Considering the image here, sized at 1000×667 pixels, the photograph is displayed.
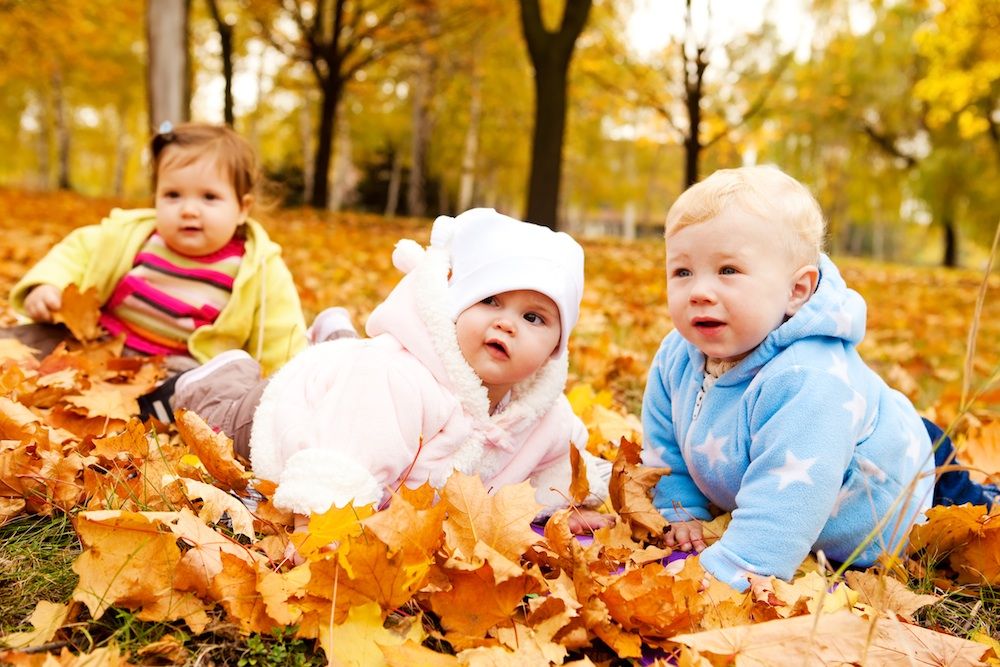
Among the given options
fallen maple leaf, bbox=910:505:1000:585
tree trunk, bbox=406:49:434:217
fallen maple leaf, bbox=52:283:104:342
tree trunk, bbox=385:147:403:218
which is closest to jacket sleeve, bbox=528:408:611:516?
fallen maple leaf, bbox=910:505:1000:585

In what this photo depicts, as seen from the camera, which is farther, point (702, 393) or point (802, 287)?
point (702, 393)

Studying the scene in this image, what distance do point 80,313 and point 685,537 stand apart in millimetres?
2309

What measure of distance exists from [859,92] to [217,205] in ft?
81.8

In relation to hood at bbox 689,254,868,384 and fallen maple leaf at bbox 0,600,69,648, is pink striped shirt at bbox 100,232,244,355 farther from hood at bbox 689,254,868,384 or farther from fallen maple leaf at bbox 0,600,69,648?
hood at bbox 689,254,868,384

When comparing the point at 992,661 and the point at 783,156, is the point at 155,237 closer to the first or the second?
the point at 992,661

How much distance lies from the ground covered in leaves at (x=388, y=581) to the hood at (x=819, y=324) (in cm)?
27

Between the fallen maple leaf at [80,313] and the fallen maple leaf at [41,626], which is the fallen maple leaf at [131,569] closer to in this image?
the fallen maple leaf at [41,626]

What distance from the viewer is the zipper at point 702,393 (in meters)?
2.00

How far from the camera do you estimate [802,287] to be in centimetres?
188

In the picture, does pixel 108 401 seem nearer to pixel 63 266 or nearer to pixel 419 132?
pixel 63 266

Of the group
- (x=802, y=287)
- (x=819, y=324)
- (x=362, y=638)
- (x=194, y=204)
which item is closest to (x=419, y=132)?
(x=194, y=204)

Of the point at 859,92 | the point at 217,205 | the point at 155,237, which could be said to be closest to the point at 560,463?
the point at 217,205

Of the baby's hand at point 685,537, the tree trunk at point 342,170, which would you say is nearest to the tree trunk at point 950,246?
the tree trunk at point 342,170

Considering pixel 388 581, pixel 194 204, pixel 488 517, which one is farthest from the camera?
pixel 194 204
